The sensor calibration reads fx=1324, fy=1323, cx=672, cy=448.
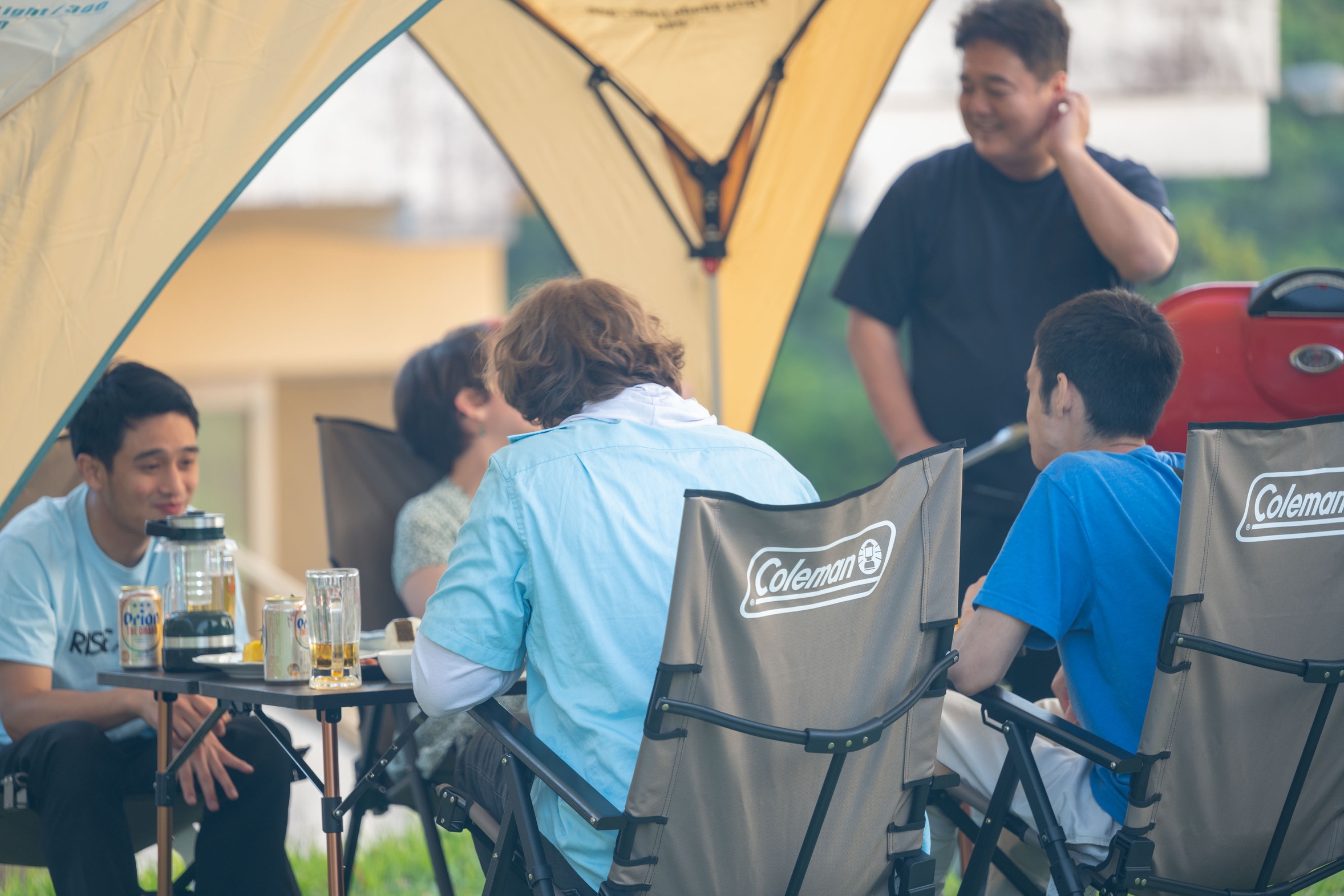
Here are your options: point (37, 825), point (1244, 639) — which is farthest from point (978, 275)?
point (37, 825)

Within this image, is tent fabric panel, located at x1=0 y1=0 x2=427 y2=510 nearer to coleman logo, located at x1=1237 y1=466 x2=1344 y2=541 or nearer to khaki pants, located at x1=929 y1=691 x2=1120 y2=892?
khaki pants, located at x1=929 y1=691 x2=1120 y2=892

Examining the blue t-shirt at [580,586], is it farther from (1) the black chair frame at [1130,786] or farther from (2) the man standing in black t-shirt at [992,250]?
(2) the man standing in black t-shirt at [992,250]

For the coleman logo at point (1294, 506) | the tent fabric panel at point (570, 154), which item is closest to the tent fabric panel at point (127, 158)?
the coleman logo at point (1294, 506)

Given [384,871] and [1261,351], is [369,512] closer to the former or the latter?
[384,871]

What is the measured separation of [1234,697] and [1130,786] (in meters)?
0.19

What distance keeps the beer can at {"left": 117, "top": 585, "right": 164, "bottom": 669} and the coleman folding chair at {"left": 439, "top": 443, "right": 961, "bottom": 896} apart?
806 millimetres

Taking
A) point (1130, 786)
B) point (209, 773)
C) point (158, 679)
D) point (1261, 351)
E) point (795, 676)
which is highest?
point (1261, 351)

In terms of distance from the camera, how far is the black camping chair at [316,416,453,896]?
2779mm

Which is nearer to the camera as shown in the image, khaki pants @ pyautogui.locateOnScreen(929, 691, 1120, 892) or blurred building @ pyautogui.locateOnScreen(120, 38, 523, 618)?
khaki pants @ pyautogui.locateOnScreen(929, 691, 1120, 892)

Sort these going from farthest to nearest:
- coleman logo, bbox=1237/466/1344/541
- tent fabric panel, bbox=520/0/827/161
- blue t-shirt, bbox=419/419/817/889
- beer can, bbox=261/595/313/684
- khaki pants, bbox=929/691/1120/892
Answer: tent fabric panel, bbox=520/0/827/161
beer can, bbox=261/595/313/684
khaki pants, bbox=929/691/1120/892
coleman logo, bbox=1237/466/1344/541
blue t-shirt, bbox=419/419/817/889

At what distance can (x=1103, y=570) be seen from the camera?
6.26ft

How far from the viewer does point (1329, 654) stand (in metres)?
1.88

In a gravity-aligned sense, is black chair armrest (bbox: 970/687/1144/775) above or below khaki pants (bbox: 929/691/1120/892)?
above

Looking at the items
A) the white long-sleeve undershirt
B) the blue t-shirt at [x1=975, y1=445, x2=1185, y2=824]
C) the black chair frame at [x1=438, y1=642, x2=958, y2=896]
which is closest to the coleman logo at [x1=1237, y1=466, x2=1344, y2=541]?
the blue t-shirt at [x1=975, y1=445, x2=1185, y2=824]
